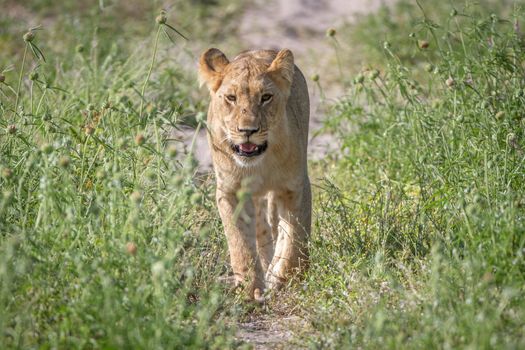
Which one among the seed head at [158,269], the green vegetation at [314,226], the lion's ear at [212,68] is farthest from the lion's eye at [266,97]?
the seed head at [158,269]

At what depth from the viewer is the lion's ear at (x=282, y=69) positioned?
5.17m

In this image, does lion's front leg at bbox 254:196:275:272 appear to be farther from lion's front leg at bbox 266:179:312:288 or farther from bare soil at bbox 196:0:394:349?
bare soil at bbox 196:0:394:349

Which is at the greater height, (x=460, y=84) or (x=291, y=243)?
(x=460, y=84)

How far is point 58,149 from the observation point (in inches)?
175

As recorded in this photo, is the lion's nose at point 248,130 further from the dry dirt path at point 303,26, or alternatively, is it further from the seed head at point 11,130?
the dry dirt path at point 303,26

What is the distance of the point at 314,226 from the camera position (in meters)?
5.73

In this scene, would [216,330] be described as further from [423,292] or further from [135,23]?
[135,23]

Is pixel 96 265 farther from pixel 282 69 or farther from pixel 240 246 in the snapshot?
pixel 282 69

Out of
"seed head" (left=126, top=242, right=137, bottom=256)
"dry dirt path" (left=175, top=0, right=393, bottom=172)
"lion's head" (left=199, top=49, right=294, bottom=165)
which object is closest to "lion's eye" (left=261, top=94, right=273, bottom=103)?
"lion's head" (left=199, top=49, right=294, bottom=165)

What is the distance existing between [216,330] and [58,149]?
123 cm

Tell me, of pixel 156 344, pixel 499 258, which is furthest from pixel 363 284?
pixel 156 344

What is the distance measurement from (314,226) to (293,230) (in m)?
0.55

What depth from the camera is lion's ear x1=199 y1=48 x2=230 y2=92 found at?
520cm

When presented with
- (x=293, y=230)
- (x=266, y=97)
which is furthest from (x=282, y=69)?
(x=293, y=230)
